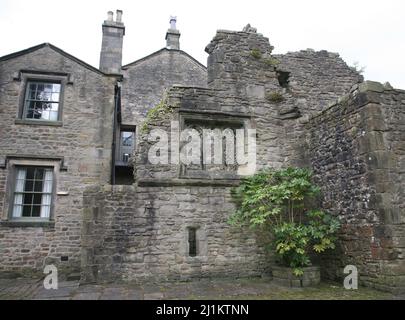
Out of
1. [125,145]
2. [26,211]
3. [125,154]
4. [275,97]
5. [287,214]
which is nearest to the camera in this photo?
[287,214]

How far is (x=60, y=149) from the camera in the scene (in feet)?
31.3

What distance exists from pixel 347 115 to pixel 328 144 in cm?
85

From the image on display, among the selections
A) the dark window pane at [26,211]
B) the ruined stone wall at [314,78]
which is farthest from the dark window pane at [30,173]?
the ruined stone wall at [314,78]

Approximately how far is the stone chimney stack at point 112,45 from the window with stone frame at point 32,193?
6423 millimetres

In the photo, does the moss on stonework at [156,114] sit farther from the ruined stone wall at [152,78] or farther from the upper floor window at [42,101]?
the ruined stone wall at [152,78]

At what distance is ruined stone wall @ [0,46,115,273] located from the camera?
8750mm

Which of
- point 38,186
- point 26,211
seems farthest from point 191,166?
point 26,211

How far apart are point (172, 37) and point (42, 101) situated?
9.32 meters

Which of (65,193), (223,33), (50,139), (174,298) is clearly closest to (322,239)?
(174,298)

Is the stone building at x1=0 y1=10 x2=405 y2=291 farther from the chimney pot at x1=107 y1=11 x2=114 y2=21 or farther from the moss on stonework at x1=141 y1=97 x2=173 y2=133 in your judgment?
the chimney pot at x1=107 y1=11 x2=114 y2=21

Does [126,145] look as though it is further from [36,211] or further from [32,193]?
[36,211]

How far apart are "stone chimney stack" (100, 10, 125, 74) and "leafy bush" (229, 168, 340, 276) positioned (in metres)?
9.46

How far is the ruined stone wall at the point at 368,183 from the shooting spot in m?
5.72

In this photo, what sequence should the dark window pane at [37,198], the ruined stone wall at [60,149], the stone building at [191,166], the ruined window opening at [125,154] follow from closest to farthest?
the stone building at [191,166], the ruined stone wall at [60,149], the dark window pane at [37,198], the ruined window opening at [125,154]
